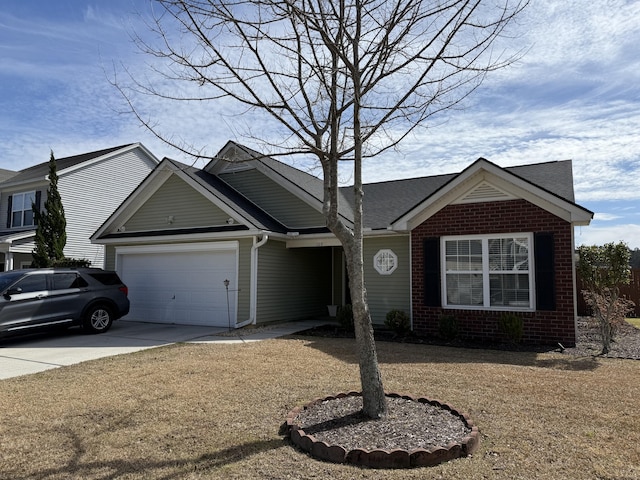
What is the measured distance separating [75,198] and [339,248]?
12.5 metres

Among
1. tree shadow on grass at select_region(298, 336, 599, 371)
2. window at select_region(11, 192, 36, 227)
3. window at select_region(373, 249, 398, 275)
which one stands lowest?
tree shadow on grass at select_region(298, 336, 599, 371)

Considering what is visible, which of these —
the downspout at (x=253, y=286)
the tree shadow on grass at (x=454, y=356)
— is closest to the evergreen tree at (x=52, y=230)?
the downspout at (x=253, y=286)

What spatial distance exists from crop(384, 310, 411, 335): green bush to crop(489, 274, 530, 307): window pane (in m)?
1.99

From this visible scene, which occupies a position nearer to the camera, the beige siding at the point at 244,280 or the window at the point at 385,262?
the window at the point at 385,262

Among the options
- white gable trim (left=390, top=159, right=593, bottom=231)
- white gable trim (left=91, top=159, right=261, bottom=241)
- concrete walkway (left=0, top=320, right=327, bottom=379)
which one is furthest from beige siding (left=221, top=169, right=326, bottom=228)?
white gable trim (left=390, top=159, right=593, bottom=231)

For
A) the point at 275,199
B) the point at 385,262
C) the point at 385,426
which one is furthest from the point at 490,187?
the point at 385,426

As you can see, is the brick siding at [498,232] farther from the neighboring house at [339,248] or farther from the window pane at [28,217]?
the window pane at [28,217]

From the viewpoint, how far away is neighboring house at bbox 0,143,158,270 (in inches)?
776

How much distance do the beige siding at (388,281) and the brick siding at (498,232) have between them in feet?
1.97

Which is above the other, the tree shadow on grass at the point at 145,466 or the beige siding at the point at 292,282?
the beige siding at the point at 292,282

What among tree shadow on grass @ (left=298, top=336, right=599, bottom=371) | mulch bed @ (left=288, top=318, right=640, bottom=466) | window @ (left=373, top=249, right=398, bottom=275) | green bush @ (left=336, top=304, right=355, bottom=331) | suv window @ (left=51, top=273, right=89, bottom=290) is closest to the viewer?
mulch bed @ (left=288, top=318, right=640, bottom=466)

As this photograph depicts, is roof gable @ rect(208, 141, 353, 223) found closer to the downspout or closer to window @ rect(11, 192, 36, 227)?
the downspout

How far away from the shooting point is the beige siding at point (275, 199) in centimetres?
1388

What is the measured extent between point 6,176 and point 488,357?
81.6 ft
